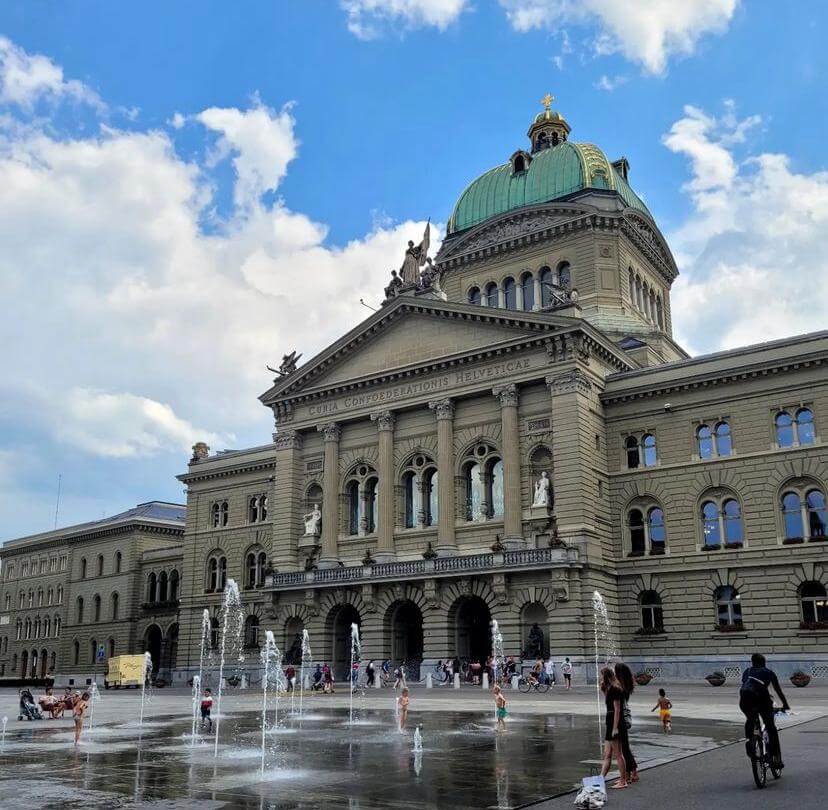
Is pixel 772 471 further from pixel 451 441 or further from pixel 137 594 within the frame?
pixel 137 594

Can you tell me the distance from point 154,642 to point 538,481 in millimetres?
43881

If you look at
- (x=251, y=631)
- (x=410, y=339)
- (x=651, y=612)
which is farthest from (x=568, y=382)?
(x=251, y=631)

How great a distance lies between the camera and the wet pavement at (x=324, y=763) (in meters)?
13.9

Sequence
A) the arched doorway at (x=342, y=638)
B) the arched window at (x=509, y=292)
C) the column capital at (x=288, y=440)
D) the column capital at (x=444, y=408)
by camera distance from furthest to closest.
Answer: the arched window at (x=509, y=292) < the column capital at (x=288, y=440) < the arched doorway at (x=342, y=638) < the column capital at (x=444, y=408)

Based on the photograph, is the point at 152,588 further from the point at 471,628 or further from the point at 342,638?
the point at 471,628

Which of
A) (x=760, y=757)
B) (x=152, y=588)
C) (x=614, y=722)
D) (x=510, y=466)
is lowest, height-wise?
(x=760, y=757)

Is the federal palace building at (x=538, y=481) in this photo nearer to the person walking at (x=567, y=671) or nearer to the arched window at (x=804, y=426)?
the arched window at (x=804, y=426)

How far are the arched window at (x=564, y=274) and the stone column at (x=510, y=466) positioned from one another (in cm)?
1740

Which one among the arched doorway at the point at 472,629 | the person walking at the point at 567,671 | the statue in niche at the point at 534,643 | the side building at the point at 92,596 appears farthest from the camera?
the side building at the point at 92,596

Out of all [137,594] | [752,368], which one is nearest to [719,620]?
[752,368]

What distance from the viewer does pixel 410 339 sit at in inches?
2243

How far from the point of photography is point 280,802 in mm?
13531

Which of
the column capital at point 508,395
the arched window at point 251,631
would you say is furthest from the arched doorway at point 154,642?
the column capital at point 508,395

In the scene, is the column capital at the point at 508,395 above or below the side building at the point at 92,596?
above
